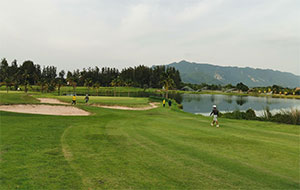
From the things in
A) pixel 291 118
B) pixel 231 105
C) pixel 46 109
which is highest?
pixel 46 109

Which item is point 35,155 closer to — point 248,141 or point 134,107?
point 248,141

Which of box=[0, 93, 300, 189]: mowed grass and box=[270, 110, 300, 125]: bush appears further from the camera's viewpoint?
box=[270, 110, 300, 125]: bush

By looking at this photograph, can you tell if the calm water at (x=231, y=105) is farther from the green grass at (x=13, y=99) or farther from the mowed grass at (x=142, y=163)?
the green grass at (x=13, y=99)

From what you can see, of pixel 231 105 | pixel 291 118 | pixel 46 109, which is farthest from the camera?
pixel 231 105

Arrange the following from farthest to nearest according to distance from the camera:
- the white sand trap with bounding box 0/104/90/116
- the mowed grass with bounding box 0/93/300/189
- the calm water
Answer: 1. the calm water
2. the white sand trap with bounding box 0/104/90/116
3. the mowed grass with bounding box 0/93/300/189

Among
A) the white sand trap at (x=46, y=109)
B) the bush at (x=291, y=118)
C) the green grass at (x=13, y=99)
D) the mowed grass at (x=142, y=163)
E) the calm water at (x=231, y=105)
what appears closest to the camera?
the mowed grass at (x=142, y=163)

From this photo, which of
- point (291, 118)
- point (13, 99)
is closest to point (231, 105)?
point (291, 118)

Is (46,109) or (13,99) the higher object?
(13,99)

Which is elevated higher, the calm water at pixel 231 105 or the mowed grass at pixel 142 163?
the mowed grass at pixel 142 163

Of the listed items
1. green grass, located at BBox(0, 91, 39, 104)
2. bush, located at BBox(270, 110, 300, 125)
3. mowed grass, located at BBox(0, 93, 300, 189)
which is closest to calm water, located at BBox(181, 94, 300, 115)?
bush, located at BBox(270, 110, 300, 125)

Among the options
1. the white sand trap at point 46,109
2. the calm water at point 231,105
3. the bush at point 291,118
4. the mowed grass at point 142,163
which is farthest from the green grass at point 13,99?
the calm water at point 231,105

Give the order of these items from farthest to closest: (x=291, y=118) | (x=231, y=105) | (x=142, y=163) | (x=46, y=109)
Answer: (x=231, y=105) < (x=46, y=109) < (x=291, y=118) < (x=142, y=163)

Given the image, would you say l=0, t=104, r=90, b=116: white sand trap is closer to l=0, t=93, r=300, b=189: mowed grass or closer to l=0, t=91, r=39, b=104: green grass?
l=0, t=91, r=39, b=104: green grass

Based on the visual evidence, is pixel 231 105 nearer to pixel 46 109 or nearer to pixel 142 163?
pixel 46 109
